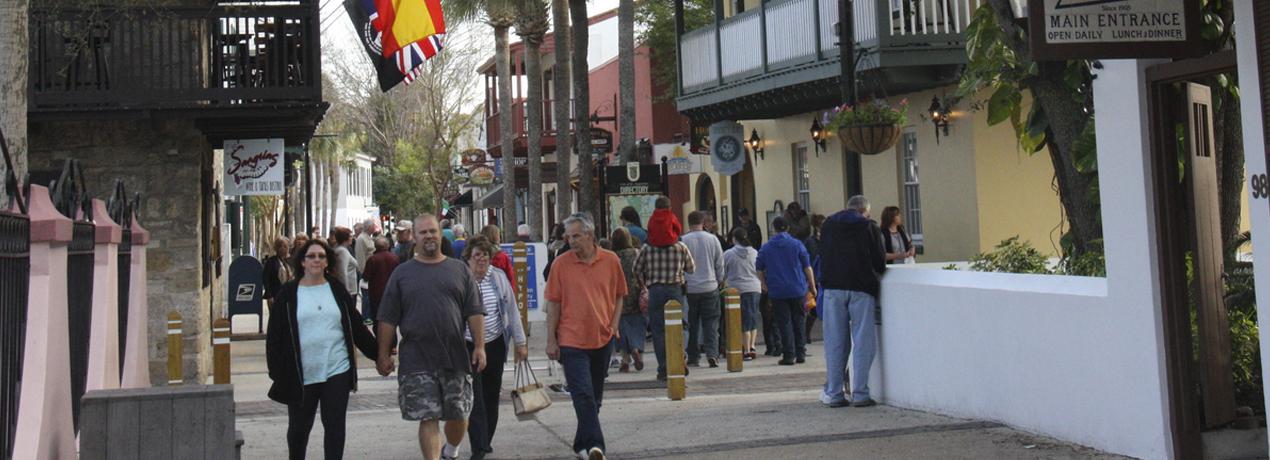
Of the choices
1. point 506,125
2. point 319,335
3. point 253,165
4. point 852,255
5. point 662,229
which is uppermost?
point 506,125

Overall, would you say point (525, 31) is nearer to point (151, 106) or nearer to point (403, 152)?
point (151, 106)

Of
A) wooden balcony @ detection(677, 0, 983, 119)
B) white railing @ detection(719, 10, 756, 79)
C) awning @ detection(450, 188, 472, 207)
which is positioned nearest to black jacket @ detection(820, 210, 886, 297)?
wooden balcony @ detection(677, 0, 983, 119)

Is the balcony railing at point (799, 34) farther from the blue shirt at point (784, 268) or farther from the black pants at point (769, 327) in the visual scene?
the blue shirt at point (784, 268)

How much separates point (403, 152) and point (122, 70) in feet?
164

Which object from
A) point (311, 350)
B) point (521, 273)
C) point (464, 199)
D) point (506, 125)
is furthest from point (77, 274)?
point (464, 199)

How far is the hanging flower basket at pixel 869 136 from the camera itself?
16.7m

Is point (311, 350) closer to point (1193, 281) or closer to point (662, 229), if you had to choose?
point (1193, 281)

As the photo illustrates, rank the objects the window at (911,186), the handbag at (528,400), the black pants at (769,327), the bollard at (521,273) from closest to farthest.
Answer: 1. the handbag at (528,400)
2. the black pants at (769,327)
3. the bollard at (521,273)
4. the window at (911,186)

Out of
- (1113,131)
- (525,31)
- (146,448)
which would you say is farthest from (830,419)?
(525,31)

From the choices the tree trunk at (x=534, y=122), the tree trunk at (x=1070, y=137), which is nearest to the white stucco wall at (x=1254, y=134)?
the tree trunk at (x=1070, y=137)

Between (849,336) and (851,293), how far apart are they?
0.37m

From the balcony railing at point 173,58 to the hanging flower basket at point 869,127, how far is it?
19.6 feet

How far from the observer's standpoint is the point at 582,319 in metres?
9.17

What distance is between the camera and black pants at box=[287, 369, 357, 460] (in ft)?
27.5
